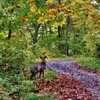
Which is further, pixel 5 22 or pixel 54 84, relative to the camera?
pixel 5 22

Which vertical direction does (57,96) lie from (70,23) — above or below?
below

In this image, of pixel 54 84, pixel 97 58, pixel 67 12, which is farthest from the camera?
pixel 97 58

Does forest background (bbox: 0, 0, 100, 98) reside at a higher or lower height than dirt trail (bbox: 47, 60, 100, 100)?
higher

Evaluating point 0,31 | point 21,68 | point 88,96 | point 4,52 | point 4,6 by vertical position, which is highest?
point 4,6

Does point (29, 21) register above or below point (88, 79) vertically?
above

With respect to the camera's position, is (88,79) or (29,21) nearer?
(88,79)

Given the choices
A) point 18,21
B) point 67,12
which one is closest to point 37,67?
point 18,21

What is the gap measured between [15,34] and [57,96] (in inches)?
302

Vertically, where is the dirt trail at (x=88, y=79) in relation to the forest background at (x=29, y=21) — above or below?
below

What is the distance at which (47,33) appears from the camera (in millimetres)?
49281

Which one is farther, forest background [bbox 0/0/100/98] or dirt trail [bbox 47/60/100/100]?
dirt trail [bbox 47/60/100/100]

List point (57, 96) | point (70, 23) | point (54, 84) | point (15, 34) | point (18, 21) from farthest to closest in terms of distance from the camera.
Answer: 1. point (70, 23)
2. point (15, 34)
3. point (18, 21)
4. point (54, 84)
5. point (57, 96)

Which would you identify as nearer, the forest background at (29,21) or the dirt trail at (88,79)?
the forest background at (29,21)

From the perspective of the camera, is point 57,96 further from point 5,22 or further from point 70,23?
point 70,23
